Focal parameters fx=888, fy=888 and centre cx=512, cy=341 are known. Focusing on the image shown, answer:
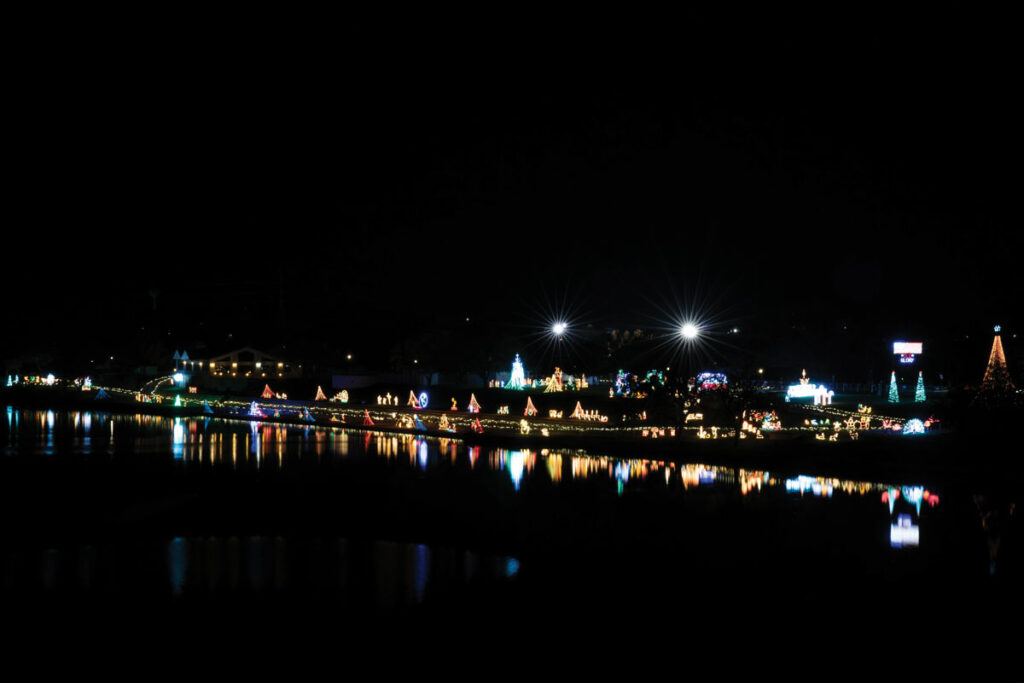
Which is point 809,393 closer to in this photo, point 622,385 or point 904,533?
point 622,385

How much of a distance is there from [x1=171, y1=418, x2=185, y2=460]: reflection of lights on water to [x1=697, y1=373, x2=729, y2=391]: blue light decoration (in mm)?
23515

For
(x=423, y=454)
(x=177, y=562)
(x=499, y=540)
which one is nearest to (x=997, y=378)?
(x=423, y=454)

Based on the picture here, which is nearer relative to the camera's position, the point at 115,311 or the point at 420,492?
the point at 420,492

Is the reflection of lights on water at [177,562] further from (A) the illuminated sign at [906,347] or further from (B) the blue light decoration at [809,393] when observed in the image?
(A) the illuminated sign at [906,347]

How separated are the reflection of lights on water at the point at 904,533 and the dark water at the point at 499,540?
0.13m

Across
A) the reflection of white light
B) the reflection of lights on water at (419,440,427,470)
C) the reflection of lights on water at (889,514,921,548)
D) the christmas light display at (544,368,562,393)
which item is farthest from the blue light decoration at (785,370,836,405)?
the reflection of lights on water at (889,514,921,548)

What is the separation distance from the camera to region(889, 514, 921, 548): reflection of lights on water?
19750 millimetres

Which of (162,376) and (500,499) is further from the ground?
(162,376)

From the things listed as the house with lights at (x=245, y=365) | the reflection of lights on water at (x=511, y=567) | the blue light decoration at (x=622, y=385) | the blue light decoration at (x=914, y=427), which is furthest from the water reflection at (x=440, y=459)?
the house with lights at (x=245, y=365)

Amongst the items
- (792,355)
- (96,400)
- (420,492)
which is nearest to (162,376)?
(96,400)

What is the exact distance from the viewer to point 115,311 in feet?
401

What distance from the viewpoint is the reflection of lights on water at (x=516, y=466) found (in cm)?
3016

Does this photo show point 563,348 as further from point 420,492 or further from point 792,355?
point 420,492

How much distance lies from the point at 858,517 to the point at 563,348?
56325mm
